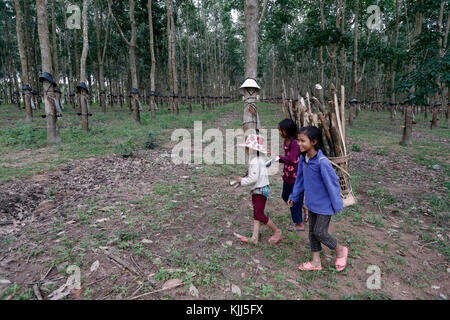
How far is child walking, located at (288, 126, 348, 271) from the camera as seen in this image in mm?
2645

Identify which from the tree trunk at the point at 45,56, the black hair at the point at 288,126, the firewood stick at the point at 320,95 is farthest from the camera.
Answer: the tree trunk at the point at 45,56

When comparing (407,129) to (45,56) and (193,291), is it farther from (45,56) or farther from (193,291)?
(45,56)

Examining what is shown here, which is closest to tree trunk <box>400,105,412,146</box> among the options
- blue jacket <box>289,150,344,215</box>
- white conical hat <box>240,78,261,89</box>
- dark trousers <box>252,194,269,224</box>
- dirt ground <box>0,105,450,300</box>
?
dirt ground <box>0,105,450,300</box>

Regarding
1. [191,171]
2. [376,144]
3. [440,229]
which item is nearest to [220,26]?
[376,144]

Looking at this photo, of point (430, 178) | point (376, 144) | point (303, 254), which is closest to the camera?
point (303, 254)

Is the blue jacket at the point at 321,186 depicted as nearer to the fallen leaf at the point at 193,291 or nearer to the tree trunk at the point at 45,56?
the fallen leaf at the point at 193,291

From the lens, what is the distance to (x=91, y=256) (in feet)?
9.18

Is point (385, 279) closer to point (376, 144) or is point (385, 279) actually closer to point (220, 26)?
point (376, 144)

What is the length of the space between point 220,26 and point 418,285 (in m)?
38.2

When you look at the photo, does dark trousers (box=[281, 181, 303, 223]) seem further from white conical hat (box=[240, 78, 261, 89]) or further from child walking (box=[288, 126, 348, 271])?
white conical hat (box=[240, 78, 261, 89])

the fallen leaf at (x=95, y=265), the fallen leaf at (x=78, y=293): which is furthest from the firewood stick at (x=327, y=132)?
the fallen leaf at (x=78, y=293)

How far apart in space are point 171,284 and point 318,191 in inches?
70.0

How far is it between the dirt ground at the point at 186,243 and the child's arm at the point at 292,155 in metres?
1.11

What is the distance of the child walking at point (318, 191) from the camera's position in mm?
2645
